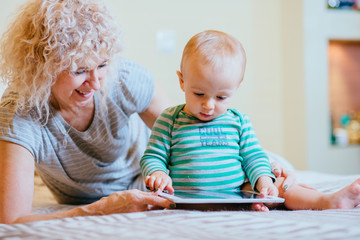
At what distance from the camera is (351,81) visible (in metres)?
3.33

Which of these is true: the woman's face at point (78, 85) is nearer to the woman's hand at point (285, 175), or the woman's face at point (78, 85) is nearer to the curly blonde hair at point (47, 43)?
the curly blonde hair at point (47, 43)

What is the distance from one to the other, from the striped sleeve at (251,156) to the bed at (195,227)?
0.12 meters

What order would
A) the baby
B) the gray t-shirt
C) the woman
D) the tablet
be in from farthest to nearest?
the gray t-shirt → the woman → the baby → the tablet

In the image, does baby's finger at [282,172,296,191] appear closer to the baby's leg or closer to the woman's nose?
the baby's leg

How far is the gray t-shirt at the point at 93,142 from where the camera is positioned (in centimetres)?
122

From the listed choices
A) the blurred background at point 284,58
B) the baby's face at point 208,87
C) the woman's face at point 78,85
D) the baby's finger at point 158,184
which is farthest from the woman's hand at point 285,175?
the blurred background at point 284,58

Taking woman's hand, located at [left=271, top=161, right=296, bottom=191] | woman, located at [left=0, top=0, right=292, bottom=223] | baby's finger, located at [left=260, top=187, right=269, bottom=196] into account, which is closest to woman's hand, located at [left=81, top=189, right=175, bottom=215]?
woman, located at [left=0, top=0, right=292, bottom=223]

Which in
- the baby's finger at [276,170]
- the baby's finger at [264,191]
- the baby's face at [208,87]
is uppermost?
the baby's face at [208,87]

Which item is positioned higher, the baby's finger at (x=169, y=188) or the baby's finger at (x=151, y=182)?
the baby's finger at (x=151, y=182)

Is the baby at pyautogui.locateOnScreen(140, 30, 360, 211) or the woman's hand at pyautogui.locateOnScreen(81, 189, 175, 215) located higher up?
the baby at pyautogui.locateOnScreen(140, 30, 360, 211)

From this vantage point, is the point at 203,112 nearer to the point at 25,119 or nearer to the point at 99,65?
the point at 99,65

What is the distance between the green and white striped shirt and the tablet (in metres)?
0.04

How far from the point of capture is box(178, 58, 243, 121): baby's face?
100cm

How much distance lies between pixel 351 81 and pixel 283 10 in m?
0.88
